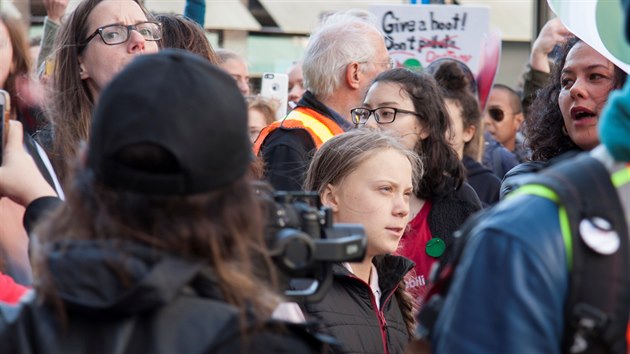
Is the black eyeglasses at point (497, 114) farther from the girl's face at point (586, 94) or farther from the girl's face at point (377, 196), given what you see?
the girl's face at point (377, 196)

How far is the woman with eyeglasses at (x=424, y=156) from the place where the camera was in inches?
187

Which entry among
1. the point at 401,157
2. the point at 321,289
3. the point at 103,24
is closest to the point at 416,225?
the point at 401,157

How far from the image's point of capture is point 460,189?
16.5 feet

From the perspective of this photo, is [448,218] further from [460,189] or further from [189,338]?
[189,338]

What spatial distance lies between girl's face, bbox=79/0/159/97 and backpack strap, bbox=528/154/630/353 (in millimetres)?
2302

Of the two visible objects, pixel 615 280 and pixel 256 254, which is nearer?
pixel 615 280

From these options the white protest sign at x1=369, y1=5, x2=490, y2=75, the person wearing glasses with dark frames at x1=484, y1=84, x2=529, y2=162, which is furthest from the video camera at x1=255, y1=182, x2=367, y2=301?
the person wearing glasses with dark frames at x1=484, y1=84, x2=529, y2=162

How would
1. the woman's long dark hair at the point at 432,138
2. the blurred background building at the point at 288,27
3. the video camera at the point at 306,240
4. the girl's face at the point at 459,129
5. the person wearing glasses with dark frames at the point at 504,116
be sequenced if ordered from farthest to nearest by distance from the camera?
the blurred background building at the point at 288,27, the person wearing glasses with dark frames at the point at 504,116, the girl's face at the point at 459,129, the woman's long dark hair at the point at 432,138, the video camera at the point at 306,240

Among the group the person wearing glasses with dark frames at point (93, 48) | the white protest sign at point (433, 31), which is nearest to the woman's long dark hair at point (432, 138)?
the person wearing glasses with dark frames at point (93, 48)

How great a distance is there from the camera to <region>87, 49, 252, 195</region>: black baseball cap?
2.09 m

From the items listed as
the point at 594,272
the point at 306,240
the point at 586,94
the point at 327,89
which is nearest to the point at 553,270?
the point at 594,272

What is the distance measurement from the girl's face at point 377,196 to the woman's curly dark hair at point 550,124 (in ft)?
1.80

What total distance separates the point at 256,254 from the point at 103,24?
2064mm

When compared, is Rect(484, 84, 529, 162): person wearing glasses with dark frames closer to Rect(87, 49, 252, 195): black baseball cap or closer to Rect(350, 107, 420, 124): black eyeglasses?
Rect(350, 107, 420, 124): black eyeglasses
